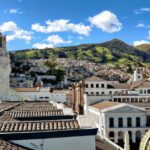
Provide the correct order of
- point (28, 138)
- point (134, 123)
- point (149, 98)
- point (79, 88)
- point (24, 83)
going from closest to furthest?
point (28, 138) → point (134, 123) → point (79, 88) → point (149, 98) → point (24, 83)

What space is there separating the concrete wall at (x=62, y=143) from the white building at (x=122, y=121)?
38.2m

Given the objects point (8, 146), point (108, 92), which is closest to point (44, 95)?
point (108, 92)

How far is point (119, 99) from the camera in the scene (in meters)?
62.9

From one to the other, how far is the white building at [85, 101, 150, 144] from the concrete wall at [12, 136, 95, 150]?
38.2 metres

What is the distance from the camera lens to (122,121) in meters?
48.9

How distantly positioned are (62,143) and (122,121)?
39.5m

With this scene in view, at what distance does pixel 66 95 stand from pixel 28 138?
213 feet

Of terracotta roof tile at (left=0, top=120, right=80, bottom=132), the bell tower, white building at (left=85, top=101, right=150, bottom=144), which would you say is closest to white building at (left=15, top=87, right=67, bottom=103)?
white building at (left=85, top=101, right=150, bottom=144)

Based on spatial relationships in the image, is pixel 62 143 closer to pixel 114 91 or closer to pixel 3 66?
pixel 3 66

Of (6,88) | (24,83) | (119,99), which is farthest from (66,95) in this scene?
(24,83)

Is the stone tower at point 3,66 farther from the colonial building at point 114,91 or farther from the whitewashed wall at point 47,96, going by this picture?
the whitewashed wall at point 47,96

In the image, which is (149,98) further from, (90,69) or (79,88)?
(90,69)

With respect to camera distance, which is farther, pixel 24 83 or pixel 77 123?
pixel 24 83

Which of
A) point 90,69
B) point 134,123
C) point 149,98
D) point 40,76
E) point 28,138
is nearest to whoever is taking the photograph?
point 28,138
